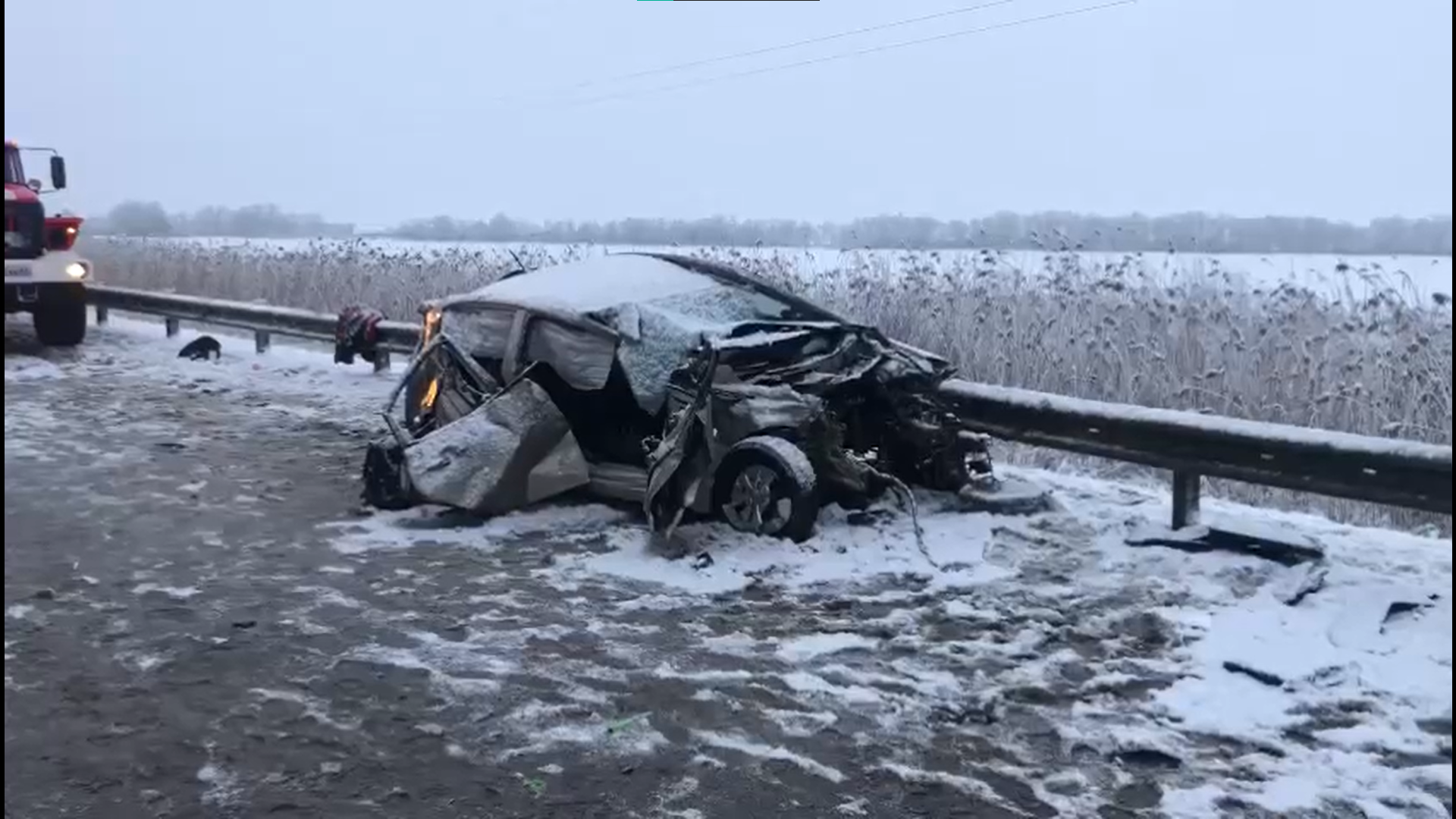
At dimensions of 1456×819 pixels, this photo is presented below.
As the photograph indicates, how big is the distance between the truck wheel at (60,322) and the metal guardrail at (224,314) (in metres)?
4.24

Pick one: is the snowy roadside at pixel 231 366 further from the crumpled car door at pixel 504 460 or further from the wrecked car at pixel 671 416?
the crumpled car door at pixel 504 460

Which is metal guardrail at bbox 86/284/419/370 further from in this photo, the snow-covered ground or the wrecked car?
the wrecked car

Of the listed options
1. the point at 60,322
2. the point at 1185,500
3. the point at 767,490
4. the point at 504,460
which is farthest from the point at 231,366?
the point at 1185,500

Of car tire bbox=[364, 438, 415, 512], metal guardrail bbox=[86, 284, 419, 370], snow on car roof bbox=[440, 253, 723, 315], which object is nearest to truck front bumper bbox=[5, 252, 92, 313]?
car tire bbox=[364, 438, 415, 512]

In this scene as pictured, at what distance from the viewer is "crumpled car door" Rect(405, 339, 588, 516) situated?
8562 mm

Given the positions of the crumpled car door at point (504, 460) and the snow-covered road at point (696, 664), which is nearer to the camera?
the snow-covered road at point (696, 664)

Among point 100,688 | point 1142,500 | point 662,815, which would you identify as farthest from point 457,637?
point 1142,500

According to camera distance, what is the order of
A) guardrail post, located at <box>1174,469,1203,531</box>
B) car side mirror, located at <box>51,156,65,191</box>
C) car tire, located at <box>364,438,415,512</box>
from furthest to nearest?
car tire, located at <box>364,438,415,512</box>
guardrail post, located at <box>1174,469,1203,531</box>
car side mirror, located at <box>51,156,65,191</box>

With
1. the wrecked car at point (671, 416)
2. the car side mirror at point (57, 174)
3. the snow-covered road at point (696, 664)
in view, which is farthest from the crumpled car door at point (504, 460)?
the car side mirror at point (57, 174)

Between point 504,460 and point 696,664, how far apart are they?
9.90 ft

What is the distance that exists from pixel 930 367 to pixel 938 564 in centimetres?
190

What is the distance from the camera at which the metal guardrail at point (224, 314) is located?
15.6m

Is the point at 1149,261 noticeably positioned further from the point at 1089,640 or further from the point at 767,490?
the point at 1089,640

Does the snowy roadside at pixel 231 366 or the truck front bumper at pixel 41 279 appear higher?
the truck front bumper at pixel 41 279
